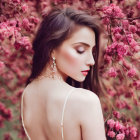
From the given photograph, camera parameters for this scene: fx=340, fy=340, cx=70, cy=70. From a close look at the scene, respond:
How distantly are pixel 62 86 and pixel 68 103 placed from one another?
0.13m

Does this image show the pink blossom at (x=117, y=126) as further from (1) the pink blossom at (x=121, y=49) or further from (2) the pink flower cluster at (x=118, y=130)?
(1) the pink blossom at (x=121, y=49)

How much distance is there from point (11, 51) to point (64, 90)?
1911 millimetres

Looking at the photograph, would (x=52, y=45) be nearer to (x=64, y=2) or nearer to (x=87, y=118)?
(x=87, y=118)

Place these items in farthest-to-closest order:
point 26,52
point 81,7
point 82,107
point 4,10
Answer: point 26,52, point 81,7, point 4,10, point 82,107

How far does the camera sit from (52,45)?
1.97 metres

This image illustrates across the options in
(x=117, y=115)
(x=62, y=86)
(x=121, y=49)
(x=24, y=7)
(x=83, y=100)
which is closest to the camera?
(x=83, y=100)

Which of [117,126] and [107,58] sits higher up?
[107,58]

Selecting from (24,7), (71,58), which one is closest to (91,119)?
(71,58)

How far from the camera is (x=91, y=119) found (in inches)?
69.6

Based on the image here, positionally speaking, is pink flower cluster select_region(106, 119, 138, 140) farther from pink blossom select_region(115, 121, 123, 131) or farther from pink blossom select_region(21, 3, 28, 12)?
pink blossom select_region(21, 3, 28, 12)

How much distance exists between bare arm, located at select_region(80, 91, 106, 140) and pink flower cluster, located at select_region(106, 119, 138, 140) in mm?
546

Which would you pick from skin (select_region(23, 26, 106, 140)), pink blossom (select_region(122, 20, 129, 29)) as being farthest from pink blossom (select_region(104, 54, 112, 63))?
skin (select_region(23, 26, 106, 140))

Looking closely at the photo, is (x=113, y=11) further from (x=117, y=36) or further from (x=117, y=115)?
(x=117, y=115)

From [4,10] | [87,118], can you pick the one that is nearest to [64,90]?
[87,118]
